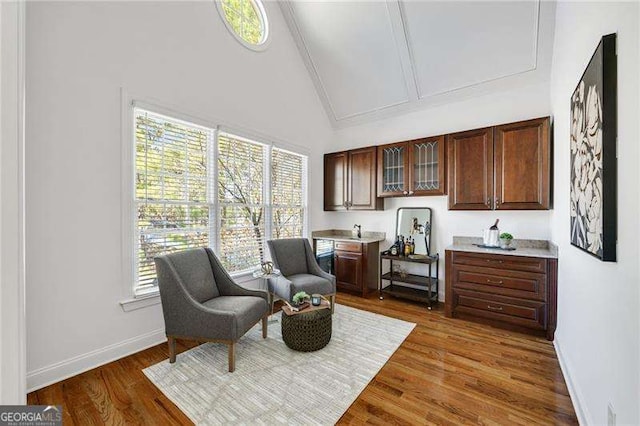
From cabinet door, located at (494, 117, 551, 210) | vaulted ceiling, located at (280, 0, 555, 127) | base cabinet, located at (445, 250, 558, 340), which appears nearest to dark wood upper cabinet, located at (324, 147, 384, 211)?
vaulted ceiling, located at (280, 0, 555, 127)

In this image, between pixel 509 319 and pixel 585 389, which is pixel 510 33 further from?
pixel 585 389

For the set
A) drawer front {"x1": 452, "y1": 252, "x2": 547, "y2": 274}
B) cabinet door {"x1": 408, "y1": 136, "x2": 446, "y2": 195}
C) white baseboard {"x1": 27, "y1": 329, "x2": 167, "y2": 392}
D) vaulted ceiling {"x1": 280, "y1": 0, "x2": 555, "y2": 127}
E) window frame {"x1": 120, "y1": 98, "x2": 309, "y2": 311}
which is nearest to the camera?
white baseboard {"x1": 27, "y1": 329, "x2": 167, "y2": 392}

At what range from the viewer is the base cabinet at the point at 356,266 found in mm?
3975

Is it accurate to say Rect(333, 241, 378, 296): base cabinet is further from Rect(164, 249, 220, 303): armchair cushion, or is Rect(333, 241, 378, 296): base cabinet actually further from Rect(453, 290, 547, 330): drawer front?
Rect(164, 249, 220, 303): armchair cushion

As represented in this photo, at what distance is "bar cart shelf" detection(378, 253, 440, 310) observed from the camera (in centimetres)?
355

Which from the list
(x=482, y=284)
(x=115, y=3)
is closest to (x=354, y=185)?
(x=482, y=284)

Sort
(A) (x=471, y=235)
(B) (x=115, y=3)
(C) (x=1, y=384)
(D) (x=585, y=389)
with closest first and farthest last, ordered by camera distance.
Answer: (C) (x=1, y=384) → (D) (x=585, y=389) → (B) (x=115, y=3) → (A) (x=471, y=235)

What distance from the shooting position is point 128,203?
7.75 feet

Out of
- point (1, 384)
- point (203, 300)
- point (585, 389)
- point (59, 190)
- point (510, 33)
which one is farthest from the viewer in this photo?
point (510, 33)

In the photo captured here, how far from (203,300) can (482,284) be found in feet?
10.1

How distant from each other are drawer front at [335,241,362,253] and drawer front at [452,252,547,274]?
1.34 meters

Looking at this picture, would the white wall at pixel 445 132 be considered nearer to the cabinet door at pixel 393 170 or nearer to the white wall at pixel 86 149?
the cabinet door at pixel 393 170

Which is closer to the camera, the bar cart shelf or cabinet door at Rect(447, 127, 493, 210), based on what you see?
cabinet door at Rect(447, 127, 493, 210)

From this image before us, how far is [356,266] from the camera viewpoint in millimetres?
4031
